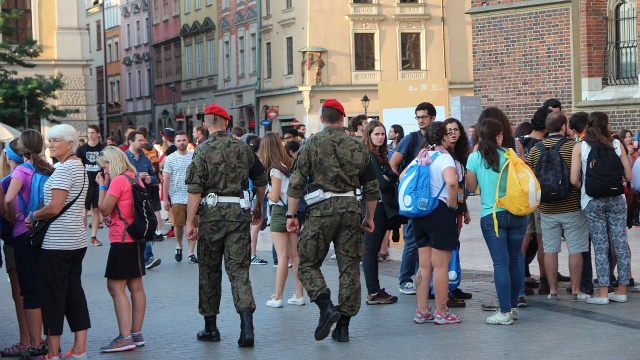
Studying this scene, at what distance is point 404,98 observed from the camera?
28.4 metres

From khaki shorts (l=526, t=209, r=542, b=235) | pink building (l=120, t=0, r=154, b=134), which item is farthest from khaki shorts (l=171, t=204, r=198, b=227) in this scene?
pink building (l=120, t=0, r=154, b=134)

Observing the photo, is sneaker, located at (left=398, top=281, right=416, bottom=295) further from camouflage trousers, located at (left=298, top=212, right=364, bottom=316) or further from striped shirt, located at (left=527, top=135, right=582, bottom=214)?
camouflage trousers, located at (left=298, top=212, right=364, bottom=316)

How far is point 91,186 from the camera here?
1997 centimetres

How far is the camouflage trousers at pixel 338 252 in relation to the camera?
9.37 metres

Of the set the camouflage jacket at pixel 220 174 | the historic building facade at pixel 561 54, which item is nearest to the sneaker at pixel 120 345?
the camouflage jacket at pixel 220 174

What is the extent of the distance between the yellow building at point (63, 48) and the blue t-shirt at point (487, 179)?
36275 mm

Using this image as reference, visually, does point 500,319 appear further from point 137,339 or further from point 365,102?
point 365,102

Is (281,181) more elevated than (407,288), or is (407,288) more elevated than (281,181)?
(281,181)

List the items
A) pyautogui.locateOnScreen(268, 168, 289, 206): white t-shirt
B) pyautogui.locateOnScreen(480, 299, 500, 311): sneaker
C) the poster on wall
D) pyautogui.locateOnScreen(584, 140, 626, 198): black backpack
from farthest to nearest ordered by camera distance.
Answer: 1. the poster on wall
2. pyautogui.locateOnScreen(268, 168, 289, 206): white t-shirt
3. pyautogui.locateOnScreen(584, 140, 626, 198): black backpack
4. pyautogui.locateOnScreen(480, 299, 500, 311): sneaker

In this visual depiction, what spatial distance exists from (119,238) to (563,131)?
440 centimetres

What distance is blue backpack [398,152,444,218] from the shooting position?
9.94m

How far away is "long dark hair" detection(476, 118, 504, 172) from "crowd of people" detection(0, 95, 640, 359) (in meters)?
0.01

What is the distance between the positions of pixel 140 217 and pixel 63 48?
37652 mm

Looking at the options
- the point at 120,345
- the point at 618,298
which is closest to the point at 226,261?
the point at 120,345
